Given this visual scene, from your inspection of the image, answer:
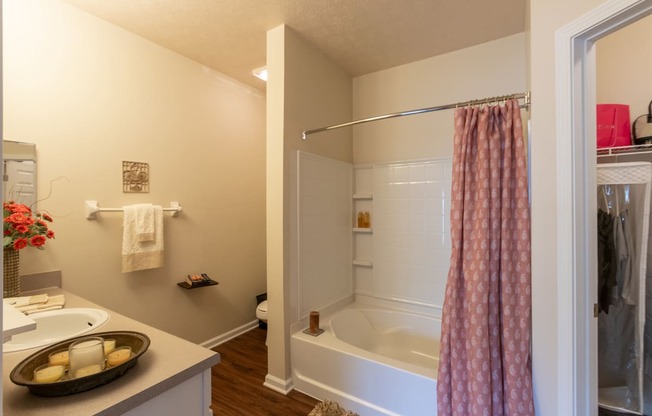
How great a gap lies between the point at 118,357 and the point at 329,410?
1482mm

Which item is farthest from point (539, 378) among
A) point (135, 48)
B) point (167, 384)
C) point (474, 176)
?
point (135, 48)

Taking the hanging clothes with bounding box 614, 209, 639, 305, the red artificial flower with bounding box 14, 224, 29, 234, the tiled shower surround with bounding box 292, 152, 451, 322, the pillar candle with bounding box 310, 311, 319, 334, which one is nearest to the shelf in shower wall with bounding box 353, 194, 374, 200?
the tiled shower surround with bounding box 292, 152, 451, 322

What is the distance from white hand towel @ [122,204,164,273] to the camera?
211 cm

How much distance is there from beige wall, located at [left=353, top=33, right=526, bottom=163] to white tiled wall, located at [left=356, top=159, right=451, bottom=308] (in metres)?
0.19

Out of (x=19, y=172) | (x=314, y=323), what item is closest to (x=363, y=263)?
(x=314, y=323)

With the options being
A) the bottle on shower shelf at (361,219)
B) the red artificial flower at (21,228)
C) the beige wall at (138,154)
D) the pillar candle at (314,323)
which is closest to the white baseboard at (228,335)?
the beige wall at (138,154)

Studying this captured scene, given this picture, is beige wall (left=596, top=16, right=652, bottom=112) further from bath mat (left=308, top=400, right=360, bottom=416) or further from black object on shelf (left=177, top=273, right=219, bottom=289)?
black object on shelf (left=177, top=273, right=219, bottom=289)

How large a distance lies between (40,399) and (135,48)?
7.74 feet

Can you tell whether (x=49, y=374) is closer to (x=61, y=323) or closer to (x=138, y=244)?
(x=61, y=323)

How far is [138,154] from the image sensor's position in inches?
89.4

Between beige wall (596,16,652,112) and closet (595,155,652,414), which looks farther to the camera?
beige wall (596,16,652,112)

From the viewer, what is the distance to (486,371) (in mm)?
1507

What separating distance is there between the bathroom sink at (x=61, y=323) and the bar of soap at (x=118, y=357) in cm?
43

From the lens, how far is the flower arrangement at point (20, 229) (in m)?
1.47
